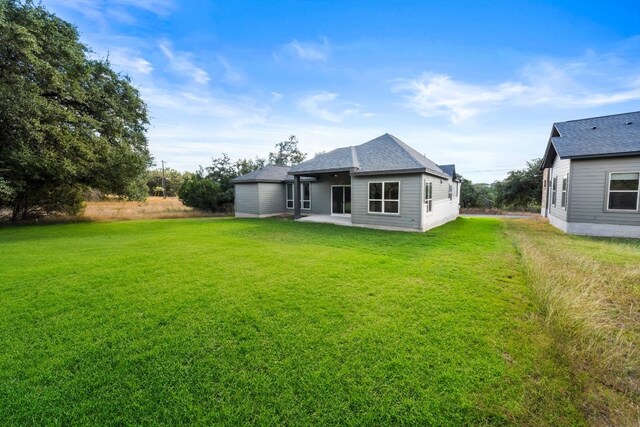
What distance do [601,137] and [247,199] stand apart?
18.3 meters

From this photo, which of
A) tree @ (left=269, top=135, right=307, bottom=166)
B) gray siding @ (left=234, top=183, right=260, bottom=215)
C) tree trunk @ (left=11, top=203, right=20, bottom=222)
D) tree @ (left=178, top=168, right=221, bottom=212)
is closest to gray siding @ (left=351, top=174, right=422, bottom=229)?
gray siding @ (left=234, top=183, right=260, bottom=215)

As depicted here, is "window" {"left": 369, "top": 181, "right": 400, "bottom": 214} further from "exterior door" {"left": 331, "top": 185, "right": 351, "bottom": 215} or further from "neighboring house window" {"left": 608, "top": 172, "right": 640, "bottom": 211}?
"neighboring house window" {"left": 608, "top": 172, "right": 640, "bottom": 211}

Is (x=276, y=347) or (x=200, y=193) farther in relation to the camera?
(x=200, y=193)

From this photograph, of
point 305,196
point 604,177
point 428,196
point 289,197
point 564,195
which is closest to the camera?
point 604,177

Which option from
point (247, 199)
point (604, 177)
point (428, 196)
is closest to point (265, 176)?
point (247, 199)

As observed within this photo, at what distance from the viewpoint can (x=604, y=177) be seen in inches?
379

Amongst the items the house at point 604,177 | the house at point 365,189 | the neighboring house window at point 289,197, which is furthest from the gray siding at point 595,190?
the neighboring house window at point 289,197

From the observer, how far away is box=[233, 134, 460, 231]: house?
11.1 m

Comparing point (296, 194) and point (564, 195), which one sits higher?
point (296, 194)

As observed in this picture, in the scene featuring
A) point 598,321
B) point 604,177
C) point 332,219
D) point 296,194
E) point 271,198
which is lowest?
point 598,321

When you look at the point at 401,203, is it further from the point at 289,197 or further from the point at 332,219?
the point at 289,197

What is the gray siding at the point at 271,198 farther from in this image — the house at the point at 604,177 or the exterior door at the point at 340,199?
the house at the point at 604,177

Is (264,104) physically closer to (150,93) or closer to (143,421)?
(150,93)

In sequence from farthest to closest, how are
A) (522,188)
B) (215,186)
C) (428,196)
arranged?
(522,188), (215,186), (428,196)
